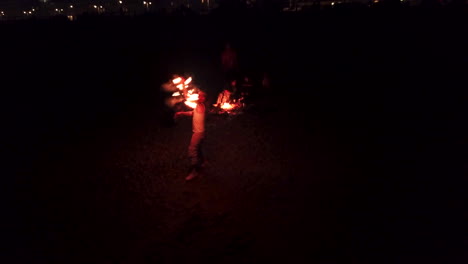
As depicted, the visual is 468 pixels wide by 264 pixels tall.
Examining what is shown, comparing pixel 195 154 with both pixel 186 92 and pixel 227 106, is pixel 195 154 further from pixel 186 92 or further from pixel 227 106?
pixel 227 106

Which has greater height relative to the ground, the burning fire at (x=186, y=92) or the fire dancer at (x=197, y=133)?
the burning fire at (x=186, y=92)

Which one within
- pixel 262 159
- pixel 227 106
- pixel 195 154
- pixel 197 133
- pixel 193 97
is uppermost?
pixel 193 97

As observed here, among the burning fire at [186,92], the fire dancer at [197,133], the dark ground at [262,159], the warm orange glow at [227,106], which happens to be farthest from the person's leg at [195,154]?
the warm orange glow at [227,106]

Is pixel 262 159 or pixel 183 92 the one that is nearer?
pixel 183 92

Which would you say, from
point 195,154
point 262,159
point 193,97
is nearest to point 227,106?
point 262,159

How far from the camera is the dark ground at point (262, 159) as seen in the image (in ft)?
18.3

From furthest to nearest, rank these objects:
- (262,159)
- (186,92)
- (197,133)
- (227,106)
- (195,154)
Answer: (227,106)
(262,159)
(186,92)
(195,154)
(197,133)

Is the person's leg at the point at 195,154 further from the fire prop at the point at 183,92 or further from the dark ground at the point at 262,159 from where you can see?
the fire prop at the point at 183,92

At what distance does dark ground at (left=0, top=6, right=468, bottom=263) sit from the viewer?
557 cm

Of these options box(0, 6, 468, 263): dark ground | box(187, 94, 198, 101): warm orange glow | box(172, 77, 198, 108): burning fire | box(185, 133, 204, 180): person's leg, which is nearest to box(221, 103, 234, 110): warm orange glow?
box(0, 6, 468, 263): dark ground

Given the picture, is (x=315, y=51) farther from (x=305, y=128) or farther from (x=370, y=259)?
(x=370, y=259)

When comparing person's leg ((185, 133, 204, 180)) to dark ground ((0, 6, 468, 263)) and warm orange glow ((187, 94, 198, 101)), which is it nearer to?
dark ground ((0, 6, 468, 263))

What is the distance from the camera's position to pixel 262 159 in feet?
27.4

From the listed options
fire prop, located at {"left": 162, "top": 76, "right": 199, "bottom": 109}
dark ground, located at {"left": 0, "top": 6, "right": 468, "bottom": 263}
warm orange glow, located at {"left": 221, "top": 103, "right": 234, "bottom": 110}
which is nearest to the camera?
dark ground, located at {"left": 0, "top": 6, "right": 468, "bottom": 263}
